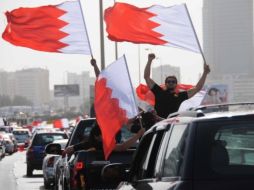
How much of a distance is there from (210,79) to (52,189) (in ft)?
308

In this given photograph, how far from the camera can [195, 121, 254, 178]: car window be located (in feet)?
17.4

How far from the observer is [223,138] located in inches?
218

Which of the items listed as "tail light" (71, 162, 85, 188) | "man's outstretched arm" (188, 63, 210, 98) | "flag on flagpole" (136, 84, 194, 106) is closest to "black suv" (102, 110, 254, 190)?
"tail light" (71, 162, 85, 188)

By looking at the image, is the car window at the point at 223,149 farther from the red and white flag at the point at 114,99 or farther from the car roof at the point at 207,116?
the red and white flag at the point at 114,99

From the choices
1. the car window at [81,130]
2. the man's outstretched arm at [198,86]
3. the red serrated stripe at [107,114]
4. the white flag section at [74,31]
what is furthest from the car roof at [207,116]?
the white flag section at [74,31]

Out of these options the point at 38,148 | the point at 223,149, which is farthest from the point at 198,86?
the point at 38,148

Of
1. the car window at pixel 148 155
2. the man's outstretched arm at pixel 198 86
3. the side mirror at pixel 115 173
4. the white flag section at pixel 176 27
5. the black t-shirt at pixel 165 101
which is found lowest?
the side mirror at pixel 115 173

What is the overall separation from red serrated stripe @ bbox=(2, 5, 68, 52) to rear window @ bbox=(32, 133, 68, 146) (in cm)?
1389

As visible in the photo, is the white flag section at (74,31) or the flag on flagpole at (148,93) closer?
the white flag section at (74,31)

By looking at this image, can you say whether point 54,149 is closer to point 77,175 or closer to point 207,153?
point 77,175

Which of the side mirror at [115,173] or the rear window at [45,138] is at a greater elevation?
the side mirror at [115,173]

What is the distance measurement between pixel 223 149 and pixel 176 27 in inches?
326

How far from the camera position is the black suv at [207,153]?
5.22 meters

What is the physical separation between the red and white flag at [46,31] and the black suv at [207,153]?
9.44 m
